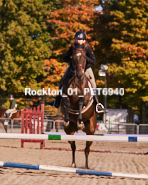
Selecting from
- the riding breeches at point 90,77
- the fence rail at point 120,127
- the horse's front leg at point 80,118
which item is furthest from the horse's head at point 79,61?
the fence rail at point 120,127

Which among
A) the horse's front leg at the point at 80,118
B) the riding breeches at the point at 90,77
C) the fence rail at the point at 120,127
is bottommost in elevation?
the fence rail at the point at 120,127

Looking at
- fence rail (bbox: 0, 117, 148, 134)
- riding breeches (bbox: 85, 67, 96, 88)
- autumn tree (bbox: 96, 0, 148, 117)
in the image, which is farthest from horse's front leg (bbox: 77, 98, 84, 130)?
autumn tree (bbox: 96, 0, 148, 117)

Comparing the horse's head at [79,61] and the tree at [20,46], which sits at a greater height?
the tree at [20,46]

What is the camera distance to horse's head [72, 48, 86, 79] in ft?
25.5

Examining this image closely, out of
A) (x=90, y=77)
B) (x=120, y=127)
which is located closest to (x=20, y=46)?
(x=120, y=127)

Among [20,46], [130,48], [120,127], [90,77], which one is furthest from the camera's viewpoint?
[20,46]

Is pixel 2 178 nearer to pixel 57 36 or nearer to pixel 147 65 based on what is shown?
pixel 147 65

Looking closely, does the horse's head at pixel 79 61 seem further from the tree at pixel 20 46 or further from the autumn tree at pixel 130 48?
the tree at pixel 20 46

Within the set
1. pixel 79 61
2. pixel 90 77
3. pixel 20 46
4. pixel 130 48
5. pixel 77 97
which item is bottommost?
pixel 77 97

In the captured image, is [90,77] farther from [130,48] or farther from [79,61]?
[130,48]

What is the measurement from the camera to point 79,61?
7.83 metres

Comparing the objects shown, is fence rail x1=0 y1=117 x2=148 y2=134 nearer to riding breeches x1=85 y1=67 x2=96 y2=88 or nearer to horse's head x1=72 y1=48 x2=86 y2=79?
riding breeches x1=85 y1=67 x2=96 y2=88

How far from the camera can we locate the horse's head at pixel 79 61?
25.5ft

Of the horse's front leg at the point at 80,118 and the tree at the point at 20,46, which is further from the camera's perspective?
the tree at the point at 20,46
